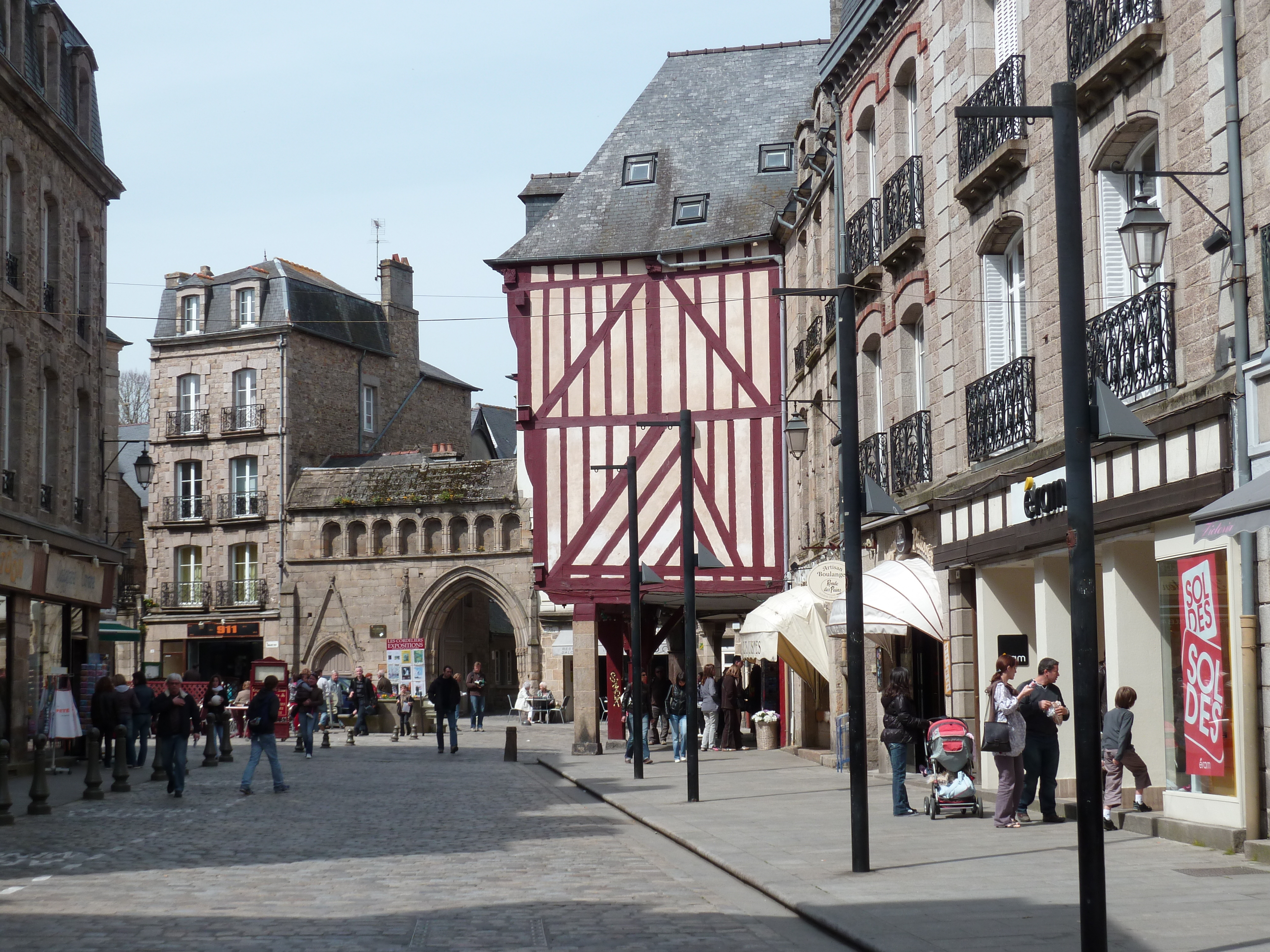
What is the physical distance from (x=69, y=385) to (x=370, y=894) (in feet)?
54.4

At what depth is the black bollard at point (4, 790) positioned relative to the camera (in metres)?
13.5

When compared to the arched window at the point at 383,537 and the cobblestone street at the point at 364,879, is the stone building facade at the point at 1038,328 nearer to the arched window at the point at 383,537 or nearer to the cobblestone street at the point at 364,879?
the cobblestone street at the point at 364,879

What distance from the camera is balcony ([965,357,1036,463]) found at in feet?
46.1

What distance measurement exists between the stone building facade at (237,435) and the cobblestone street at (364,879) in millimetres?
32418

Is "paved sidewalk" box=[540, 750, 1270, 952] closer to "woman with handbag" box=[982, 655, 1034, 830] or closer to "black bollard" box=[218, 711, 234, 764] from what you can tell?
"woman with handbag" box=[982, 655, 1034, 830]

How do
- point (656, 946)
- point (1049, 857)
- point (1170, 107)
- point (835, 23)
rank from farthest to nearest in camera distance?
1. point (835, 23)
2. point (1170, 107)
3. point (1049, 857)
4. point (656, 946)

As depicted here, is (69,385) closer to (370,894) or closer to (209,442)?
(370,894)

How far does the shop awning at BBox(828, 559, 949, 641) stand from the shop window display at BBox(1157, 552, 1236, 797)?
171 inches

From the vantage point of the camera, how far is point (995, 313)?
1515 cm

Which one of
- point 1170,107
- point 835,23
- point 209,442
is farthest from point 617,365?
point 209,442

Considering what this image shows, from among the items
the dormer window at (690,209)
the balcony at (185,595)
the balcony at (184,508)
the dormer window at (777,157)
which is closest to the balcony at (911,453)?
the dormer window at (690,209)

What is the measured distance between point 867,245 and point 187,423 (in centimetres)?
3621

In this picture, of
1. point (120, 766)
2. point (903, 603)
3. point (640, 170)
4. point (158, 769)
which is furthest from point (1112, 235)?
point (640, 170)

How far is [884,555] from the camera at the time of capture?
19.2 meters
